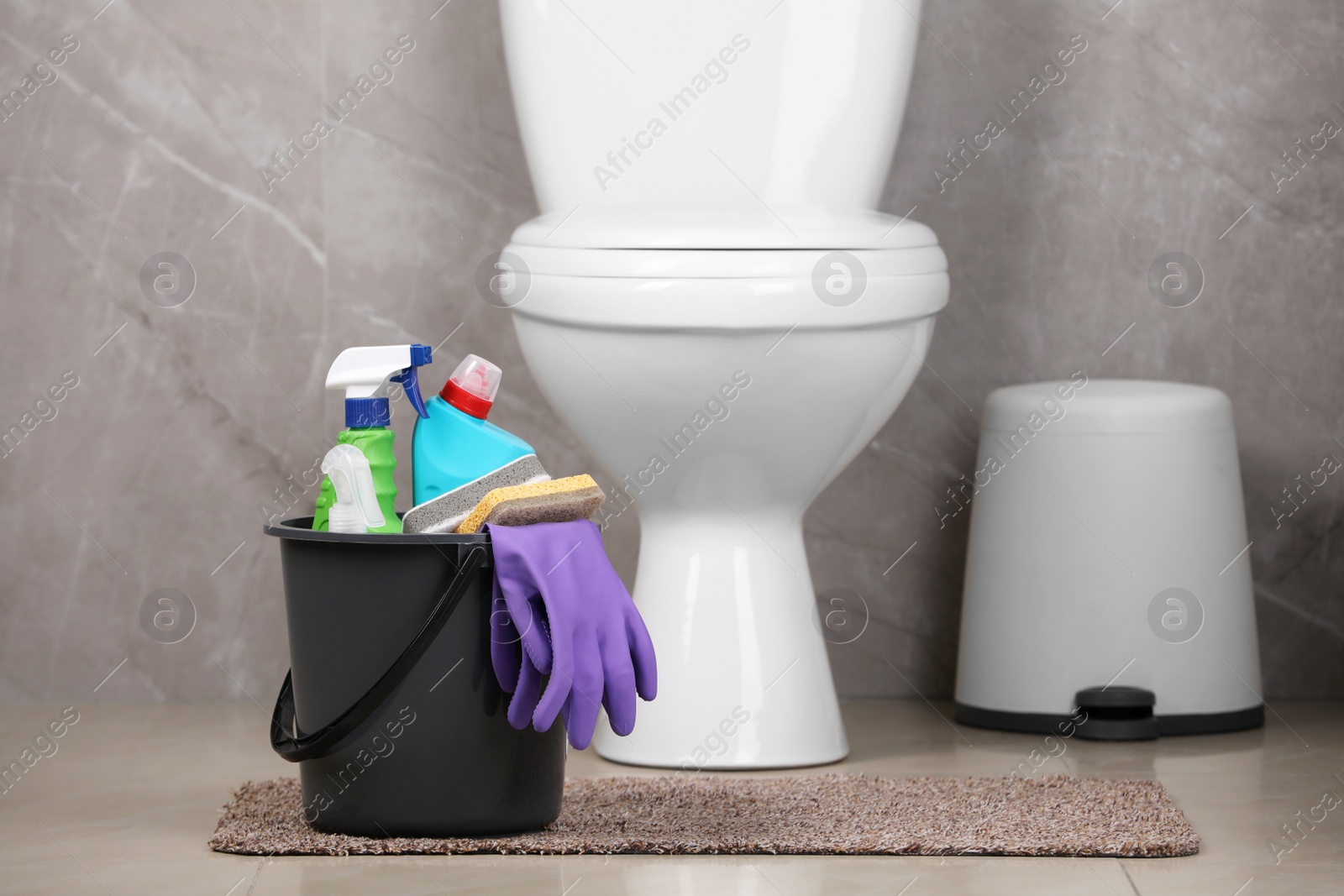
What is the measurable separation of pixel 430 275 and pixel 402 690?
0.79m

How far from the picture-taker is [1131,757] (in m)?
1.54

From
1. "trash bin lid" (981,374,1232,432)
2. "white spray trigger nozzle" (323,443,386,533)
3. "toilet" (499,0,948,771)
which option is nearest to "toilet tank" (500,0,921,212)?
"toilet" (499,0,948,771)

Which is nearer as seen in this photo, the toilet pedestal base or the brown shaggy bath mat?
the brown shaggy bath mat

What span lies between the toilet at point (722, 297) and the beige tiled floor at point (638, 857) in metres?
0.14

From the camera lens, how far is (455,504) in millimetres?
1172

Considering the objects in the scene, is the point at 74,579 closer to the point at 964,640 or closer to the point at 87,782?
the point at 87,782

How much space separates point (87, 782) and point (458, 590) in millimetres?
531

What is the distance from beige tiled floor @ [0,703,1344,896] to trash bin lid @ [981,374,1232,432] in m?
0.34

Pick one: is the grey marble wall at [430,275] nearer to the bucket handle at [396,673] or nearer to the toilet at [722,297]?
the toilet at [722,297]

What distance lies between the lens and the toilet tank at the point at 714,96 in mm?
1568

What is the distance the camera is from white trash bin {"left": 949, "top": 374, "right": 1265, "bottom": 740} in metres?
1.62

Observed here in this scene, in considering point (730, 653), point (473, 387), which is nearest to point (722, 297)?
point (473, 387)

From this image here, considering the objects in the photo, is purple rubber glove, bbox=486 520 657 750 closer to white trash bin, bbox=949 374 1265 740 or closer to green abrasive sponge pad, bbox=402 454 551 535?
green abrasive sponge pad, bbox=402 454 551 535

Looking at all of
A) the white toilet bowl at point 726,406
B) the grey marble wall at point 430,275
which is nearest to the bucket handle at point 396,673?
the white toilet bowl at point 726,406
